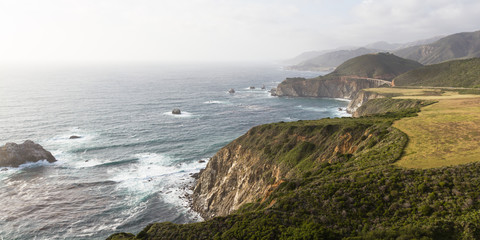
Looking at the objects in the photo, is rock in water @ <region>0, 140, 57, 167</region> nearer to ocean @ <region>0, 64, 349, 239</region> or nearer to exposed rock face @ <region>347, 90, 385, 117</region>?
ocean @ <region>0, 64, 349, 239</region>

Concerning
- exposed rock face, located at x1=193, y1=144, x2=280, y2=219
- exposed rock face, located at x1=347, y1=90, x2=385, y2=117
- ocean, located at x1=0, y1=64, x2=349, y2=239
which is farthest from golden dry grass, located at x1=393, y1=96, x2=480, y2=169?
exposed rock face, located at x1=347, y1=90, x2=385, y2=117

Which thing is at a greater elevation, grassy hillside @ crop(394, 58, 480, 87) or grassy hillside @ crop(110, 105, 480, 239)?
grassy hillside @ crop(394, 58, 480, 87)

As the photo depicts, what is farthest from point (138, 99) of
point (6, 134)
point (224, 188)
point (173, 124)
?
point (224, 188)

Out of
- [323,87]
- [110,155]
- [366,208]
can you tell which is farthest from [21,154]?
[323,87]

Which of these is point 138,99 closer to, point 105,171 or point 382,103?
point 105,171

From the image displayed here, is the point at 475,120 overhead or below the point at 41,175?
overhead

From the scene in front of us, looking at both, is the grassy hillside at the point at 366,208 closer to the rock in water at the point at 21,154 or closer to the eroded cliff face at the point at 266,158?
the eroded cliff face at the point at 266,158

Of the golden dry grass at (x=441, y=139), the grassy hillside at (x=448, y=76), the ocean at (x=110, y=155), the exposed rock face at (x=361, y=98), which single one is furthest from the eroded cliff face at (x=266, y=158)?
the grassy hillside at (x=448, y=76)
